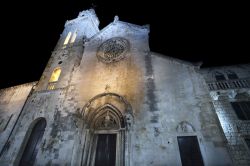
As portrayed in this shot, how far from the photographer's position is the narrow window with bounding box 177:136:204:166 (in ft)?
23.2

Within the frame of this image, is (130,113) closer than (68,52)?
Yes

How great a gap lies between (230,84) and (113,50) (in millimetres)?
10601

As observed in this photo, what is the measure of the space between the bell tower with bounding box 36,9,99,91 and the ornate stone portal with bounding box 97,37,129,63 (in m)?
Result: 2.66

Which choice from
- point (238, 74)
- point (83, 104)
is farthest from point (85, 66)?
point (238, 74)

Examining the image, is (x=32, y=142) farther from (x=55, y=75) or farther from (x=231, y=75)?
(x=231, y=75)

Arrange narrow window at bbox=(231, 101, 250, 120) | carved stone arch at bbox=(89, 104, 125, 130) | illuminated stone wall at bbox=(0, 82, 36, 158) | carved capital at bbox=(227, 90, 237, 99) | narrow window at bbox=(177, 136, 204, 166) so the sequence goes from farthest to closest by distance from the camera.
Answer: illuminated stone wall at bbox=(0, 82, 36, 158), carved capital at bbox=(227, 90, 237, 99), narrow window at bbox=(231, 101, 250, 120), carved stone arch at bbox=(89, 104, 125, 130), narrow window at bbox=(177, 136, 204, 166)

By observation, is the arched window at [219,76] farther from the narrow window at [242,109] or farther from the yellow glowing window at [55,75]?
the yellow glowing window at [55,75]

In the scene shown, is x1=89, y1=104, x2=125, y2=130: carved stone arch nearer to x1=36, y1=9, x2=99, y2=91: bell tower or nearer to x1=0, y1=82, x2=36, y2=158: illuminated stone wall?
x1=36, y1=9, x2=99, y2=91: bell tower

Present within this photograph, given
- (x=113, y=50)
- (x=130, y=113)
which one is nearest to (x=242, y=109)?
(x=130, y=113)

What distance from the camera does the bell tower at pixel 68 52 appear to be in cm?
1355

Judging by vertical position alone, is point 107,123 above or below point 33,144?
above

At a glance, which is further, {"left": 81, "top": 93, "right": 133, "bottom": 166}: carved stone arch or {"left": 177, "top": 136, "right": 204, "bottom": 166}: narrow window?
{"left": 81, "top": 93, "right": 133, "bottom": 166}: carved stone arch

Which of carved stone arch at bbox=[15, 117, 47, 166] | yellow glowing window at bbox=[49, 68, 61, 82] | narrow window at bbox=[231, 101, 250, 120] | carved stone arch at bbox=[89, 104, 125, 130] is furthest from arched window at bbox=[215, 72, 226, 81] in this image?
carved stone arch at bbox=[15, 117, 47, 166]

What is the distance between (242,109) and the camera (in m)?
11.0
